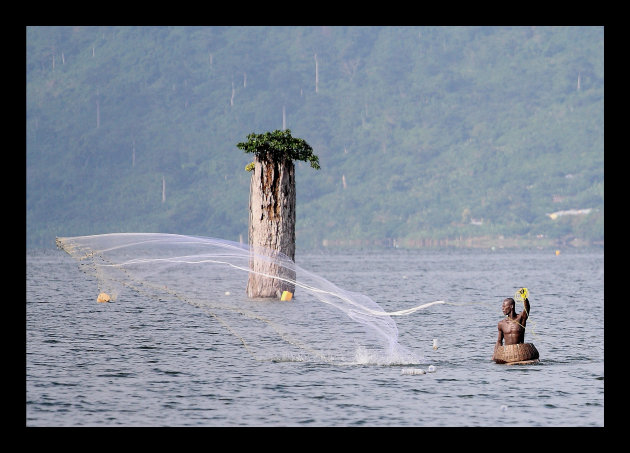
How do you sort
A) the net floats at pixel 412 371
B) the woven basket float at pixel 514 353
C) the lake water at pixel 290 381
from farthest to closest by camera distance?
the woven basket float at pixel 514 353 < the net floats at pixel 412 371 < the lake water at pixel 290 381

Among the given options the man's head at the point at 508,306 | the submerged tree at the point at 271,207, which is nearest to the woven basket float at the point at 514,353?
the man's head at the point at 508,306

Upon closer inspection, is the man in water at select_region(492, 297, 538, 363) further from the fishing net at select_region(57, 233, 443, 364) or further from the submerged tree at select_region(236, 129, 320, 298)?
the submerged tree at select_region(236, 129, 320, 298)

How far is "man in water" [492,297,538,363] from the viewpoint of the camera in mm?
24281

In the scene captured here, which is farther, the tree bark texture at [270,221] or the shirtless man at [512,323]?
the tree bark texture at [270,221]

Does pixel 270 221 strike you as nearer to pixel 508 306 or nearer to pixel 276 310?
pixel 276 310

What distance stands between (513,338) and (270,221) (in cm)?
1407

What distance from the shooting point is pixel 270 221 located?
37.2 meters

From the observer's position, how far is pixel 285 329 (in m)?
30.1

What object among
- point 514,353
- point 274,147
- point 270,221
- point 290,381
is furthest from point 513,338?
point 274,147

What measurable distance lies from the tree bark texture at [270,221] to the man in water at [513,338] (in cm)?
1318

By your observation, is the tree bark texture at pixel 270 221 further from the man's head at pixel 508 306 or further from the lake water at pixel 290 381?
the man's head at pixel 508 306

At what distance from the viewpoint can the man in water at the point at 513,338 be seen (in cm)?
2428
